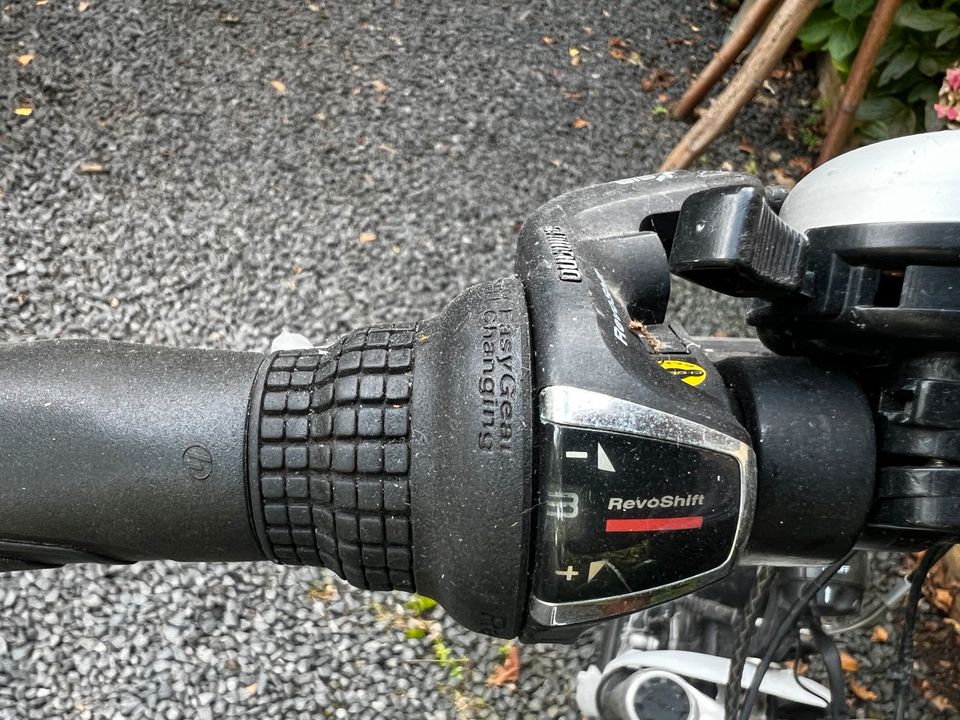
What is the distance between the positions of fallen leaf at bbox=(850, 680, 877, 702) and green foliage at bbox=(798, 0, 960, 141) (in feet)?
4.10

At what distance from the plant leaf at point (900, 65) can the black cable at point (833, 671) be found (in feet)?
5.29

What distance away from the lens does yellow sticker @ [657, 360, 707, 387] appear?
55 cm

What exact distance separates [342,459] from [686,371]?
0.75 ft

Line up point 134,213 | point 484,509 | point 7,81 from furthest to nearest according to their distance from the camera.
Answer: point 7,81 < point 134,213 < point 484,509

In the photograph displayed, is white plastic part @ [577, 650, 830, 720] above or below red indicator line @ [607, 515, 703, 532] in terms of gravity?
below

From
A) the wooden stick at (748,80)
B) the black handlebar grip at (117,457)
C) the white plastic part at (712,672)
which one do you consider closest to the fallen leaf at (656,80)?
the wooden stick at (748,80)

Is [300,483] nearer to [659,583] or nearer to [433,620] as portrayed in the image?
[659,583]

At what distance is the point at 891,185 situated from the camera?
514 millimetres

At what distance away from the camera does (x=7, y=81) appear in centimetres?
Result: 210

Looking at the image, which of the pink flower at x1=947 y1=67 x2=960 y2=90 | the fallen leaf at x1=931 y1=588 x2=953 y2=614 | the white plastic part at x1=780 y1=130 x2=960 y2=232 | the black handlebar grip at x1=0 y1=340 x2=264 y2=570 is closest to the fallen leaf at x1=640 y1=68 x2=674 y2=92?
the pink flower at x1=947 y1=67 x2=960 y2=90

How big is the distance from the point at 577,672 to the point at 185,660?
660 mm

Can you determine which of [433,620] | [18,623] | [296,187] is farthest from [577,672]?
[296,187]

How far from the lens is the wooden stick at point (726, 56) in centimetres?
208

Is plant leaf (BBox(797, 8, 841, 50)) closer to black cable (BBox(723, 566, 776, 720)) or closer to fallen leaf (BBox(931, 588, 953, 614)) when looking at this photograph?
fallen leaf (BBox(931, 588, 953, 614))
